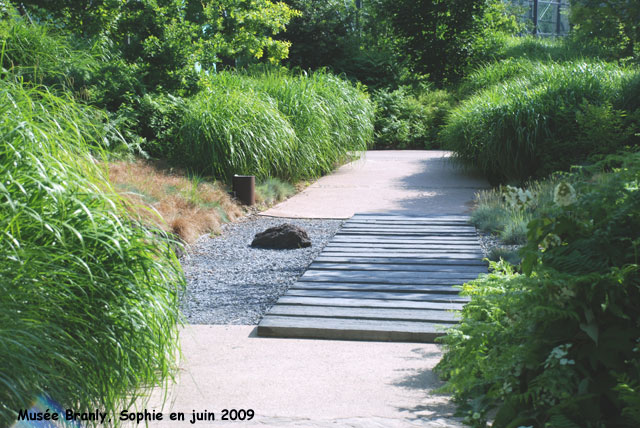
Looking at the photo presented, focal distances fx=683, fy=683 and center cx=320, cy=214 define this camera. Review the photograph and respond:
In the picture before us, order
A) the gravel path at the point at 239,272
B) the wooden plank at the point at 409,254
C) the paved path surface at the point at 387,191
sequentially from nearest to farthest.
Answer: the gravel path at the point at 239,272 → the wooden plank at the point at 409,254 → the paved path surface at the point at 387,191

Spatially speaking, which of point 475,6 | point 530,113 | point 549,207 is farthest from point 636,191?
point 475,6

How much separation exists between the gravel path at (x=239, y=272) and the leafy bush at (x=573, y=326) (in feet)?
→ 7.24

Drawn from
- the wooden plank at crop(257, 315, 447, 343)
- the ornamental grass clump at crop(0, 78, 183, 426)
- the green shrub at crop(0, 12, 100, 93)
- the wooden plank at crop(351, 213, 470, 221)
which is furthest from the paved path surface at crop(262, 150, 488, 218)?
the ornamental grass clump at crop(0, 78, 183, 426)

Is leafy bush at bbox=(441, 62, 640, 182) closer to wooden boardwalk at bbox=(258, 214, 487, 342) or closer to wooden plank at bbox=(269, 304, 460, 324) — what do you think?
wooden boardwalk at bbox=(258, 214, 487, 342)

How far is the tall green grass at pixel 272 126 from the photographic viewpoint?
9.06 metres

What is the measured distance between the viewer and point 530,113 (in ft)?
33.0

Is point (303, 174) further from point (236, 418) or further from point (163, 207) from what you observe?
point (236, 418)

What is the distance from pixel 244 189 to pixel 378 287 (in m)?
3.93

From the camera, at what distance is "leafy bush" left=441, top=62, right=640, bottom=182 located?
9.50 m

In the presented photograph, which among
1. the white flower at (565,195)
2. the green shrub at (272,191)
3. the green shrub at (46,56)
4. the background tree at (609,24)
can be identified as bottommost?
the green shrub at (272,191)

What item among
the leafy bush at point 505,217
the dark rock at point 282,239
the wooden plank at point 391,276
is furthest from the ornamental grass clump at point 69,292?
the leafy bush at point 505,217

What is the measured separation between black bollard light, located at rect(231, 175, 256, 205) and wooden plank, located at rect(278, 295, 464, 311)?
394 cm

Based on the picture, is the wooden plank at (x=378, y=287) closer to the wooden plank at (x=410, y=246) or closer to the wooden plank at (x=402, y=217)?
the wooden plank at (x=410, y=246)

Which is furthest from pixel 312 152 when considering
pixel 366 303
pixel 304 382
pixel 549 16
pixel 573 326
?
pixel 549 16
